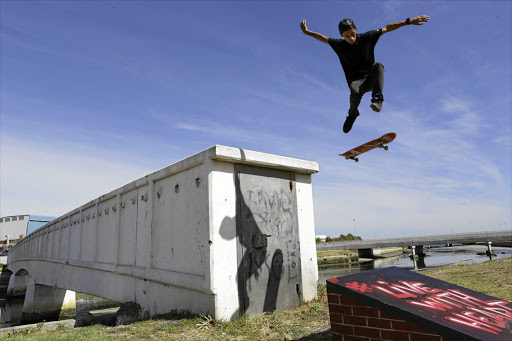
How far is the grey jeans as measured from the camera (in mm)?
5512

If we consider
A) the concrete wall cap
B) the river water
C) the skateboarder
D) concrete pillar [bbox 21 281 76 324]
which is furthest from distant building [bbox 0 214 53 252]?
the skateboarder

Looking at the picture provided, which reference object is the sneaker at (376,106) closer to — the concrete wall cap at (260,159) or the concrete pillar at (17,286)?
the concrete wall cap at (260,159)

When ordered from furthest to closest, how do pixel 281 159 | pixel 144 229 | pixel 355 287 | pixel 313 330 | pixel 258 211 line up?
pixel 144 229, pixel 281 159, pixel 258 211, pixel 313 330, pixel 355 287

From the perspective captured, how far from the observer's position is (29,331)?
21.6 ft

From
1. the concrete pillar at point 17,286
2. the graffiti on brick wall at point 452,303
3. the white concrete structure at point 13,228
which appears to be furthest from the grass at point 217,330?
the white concrete structure at point 13,228

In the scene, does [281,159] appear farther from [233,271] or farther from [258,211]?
[233,271]

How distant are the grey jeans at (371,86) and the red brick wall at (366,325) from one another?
11.3 ft

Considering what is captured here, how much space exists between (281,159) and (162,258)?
3903mm

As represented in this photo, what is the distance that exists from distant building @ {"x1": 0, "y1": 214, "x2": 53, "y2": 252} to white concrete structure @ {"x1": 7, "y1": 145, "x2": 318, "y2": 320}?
7165 centimetres

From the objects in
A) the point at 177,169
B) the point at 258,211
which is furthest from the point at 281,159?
the point at 177,169

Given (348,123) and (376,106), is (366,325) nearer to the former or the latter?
(376,106)

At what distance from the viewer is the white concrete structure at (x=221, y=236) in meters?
6.45

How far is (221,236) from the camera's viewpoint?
253 inches

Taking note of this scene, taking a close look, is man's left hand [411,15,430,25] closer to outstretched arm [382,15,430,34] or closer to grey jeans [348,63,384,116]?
outstretched arm [382,15,430,34]
